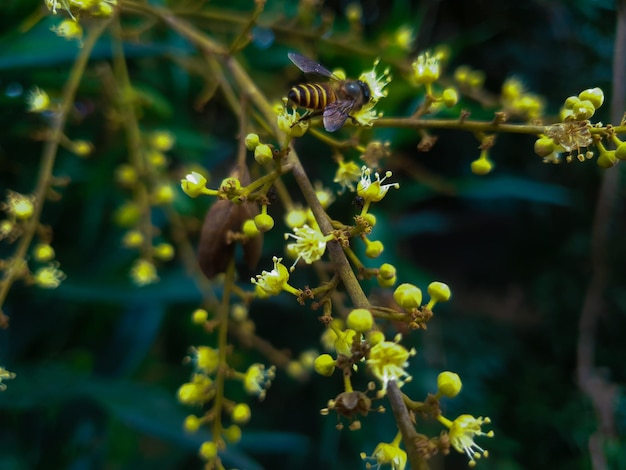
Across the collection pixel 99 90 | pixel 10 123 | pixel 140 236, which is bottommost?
pixel 140 236

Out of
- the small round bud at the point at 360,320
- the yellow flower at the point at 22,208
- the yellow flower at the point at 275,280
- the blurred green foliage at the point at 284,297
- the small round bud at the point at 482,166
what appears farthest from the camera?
the blurred green foliage at the point at 284,297

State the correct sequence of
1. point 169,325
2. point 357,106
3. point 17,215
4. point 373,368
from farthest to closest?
point 169,325
point 17,215
point 357,106
point 373,368

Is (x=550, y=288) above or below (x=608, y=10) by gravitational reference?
below

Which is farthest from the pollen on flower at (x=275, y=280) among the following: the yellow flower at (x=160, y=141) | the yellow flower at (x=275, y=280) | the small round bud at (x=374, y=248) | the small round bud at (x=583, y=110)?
the yellow flower at (x=160, y=141)

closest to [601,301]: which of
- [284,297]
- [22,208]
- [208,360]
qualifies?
[284,297]

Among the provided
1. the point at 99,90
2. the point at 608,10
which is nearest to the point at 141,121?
the point at 99,90

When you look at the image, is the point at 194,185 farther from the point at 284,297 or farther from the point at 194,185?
the point at 284,297

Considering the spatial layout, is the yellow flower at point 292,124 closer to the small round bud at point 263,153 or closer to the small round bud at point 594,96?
the small round bud at point 263,153

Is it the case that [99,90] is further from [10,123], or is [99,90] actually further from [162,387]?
[162,387]

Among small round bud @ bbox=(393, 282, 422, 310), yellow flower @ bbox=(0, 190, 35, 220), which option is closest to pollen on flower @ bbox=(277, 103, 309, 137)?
small round bud @ bbox=(393, 282, 422, 310)
